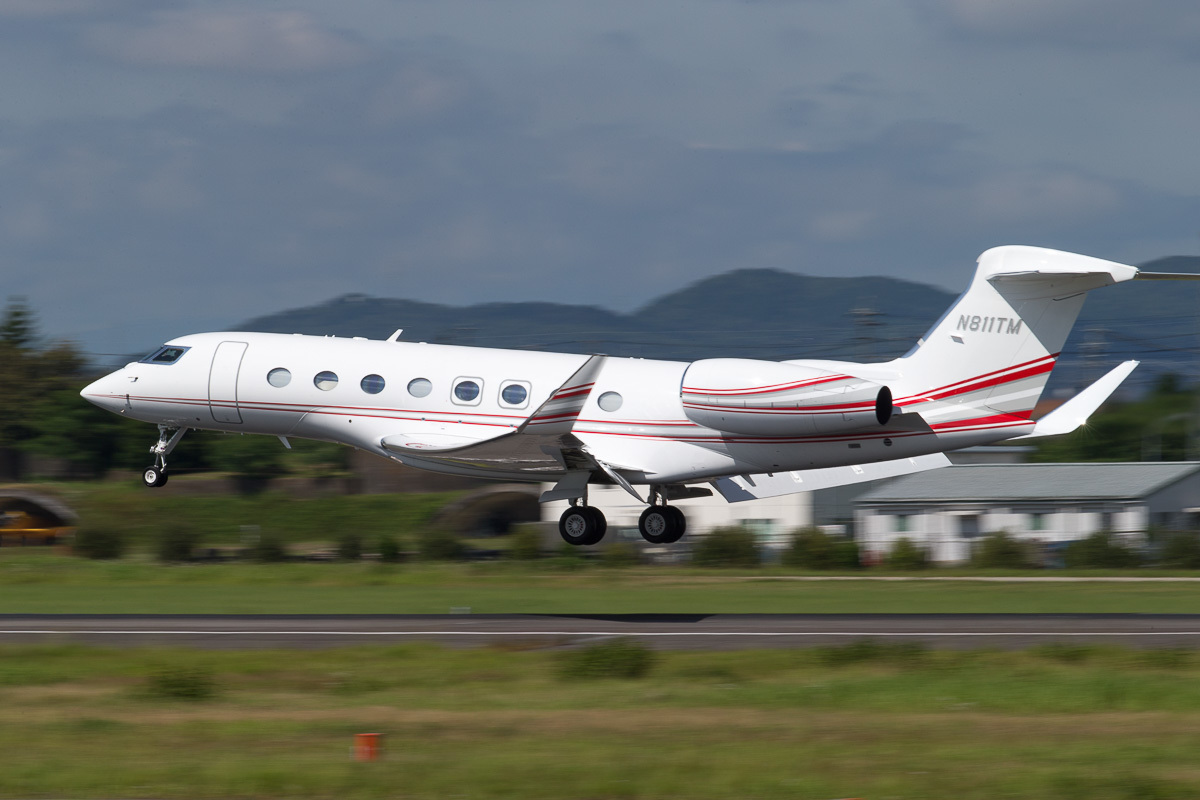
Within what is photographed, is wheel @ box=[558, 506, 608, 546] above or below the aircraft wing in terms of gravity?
below

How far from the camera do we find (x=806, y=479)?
3011cm

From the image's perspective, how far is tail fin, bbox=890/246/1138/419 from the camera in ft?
85.0

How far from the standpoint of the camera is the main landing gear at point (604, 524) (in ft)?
94.7

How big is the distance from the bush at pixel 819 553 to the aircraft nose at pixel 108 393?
73.9 ft

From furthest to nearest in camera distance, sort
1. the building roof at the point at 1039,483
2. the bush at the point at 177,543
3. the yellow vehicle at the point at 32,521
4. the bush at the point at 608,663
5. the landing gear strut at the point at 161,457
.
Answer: the building roof at the point at 1039,483 < the yellow vehicle at the point at 32,521 < the bush at the point at 177,543 < the landing gear strut at the point at 161,457 < the bush at the point at 608,663

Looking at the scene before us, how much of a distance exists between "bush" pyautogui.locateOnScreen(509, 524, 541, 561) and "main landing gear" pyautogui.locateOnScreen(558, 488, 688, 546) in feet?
52.5

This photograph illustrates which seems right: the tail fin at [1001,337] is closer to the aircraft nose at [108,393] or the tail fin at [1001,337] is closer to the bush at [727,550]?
the aircraft nose at [108,393]

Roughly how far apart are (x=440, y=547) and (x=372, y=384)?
18.1 metres

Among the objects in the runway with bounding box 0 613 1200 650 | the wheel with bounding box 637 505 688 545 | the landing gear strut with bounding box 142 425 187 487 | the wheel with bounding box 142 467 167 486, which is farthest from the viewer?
the wheel with bounding box 142 467 167 486

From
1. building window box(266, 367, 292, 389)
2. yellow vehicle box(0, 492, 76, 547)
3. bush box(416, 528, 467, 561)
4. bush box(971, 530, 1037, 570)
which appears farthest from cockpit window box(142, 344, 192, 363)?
bush box(971, 530, 1037, 570)

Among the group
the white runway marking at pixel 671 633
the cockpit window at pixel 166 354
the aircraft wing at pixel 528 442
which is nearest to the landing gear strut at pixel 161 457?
the cockpit window at pixel 166 354

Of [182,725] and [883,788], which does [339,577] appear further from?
[883,788]

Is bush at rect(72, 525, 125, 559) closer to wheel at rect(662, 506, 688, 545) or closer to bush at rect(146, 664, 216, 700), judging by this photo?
wheel at rect(662, 506, 688, 545)

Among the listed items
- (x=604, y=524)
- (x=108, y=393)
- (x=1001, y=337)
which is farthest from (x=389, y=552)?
(x=1001, y=337)
